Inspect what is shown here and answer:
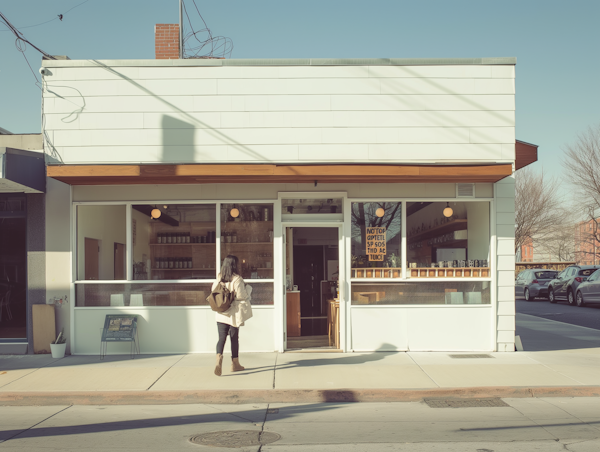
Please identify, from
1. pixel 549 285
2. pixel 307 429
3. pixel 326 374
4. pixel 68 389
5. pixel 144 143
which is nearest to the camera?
pixel 307 429

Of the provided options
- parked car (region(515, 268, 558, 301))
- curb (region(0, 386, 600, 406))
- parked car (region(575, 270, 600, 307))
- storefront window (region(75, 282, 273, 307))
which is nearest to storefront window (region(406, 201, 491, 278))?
storefront window (region(75, 282, 273, 307))

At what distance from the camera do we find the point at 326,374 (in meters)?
8.38

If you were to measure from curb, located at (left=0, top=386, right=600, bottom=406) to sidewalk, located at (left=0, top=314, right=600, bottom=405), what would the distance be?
1 cm

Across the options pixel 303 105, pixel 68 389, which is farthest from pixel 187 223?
→ pixel 68 389

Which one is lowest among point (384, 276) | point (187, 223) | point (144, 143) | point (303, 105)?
point (384, 276)

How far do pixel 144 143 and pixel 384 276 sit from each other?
5066 millimetres

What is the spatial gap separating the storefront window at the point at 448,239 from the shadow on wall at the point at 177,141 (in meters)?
4.22

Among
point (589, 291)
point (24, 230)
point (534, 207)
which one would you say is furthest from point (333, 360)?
point (534, 207)

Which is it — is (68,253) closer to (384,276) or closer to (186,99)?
(186,99)

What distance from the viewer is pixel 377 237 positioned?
10250 mm

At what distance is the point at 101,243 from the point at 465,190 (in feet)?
23.1

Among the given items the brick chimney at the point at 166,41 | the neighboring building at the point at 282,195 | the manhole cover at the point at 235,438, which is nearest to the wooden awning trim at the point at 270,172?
the neighboring building at the point at 282,195

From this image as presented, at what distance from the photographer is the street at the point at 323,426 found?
5387 mm

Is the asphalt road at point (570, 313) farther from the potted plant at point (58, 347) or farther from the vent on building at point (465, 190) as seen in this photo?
the potted plant at point (58, 347)
